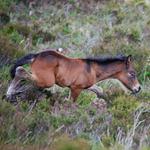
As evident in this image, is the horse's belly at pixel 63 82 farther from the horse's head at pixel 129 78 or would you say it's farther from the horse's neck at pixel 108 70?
the horse's head at pixel 129 78

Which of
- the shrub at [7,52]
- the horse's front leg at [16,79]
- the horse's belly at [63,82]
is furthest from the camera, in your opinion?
the shrub at [7,52]

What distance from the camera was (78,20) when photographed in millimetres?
12273

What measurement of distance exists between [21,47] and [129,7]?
26.8ft

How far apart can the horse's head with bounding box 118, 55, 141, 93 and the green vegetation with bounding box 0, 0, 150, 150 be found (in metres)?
0.30

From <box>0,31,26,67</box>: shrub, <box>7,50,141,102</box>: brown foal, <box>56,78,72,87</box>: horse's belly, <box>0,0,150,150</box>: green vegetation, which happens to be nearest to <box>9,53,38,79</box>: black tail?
<box>7,50,141,102</box>: brown foal

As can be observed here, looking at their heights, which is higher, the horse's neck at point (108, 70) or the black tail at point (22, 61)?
the black tail at point (22, 61)

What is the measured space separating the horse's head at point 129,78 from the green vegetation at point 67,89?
0.98 feet

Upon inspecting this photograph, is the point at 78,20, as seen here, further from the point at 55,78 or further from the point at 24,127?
the point at 24,127

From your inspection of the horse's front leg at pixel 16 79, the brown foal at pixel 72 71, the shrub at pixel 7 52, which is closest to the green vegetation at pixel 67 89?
the shrub at pixel 7 52

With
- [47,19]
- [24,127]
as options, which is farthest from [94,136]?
[47,19]

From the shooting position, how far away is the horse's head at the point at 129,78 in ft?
23.4

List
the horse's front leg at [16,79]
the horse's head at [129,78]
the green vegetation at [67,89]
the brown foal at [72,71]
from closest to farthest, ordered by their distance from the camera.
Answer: the green vegetation at [67,89]
the horse's front leg at [16,79]
the brown foal at [72,71]
the horse's head at [129,78]

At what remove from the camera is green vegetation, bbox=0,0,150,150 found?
4.34 metres

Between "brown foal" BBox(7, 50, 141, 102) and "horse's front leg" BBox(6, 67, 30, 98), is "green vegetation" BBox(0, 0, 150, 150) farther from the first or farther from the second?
"brown foal" BBox(7, 50, 141, 102)
